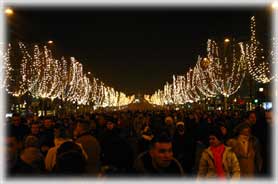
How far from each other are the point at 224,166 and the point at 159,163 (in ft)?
7.35

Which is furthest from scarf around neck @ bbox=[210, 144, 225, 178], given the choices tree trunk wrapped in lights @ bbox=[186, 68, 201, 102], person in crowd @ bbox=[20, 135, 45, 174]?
tree trunk wrapped in lights @ bbox=[186, 68, 201, 102]

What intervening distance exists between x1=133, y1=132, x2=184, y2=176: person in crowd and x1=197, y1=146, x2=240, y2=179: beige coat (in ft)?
6.62

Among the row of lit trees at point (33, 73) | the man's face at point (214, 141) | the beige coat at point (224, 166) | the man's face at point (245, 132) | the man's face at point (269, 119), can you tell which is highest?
the row of lit trees at point (33, 73)

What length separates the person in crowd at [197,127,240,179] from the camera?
8.73 m

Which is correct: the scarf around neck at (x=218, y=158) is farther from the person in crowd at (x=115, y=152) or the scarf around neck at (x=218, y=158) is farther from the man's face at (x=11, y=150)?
the man's face at (x=11, y=150)

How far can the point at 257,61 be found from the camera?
4753cm

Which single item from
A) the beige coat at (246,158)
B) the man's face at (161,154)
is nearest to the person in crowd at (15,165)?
the man's face at (161,154)

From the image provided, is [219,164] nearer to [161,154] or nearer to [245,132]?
[161,154]

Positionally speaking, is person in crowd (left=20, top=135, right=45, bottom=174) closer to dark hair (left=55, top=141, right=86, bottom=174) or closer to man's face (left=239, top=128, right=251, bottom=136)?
dark hair (left=55, top=141, right=86, bottom=174)

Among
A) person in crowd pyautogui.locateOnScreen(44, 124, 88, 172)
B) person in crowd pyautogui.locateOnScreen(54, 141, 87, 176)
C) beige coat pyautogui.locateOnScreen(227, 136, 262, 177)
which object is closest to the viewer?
person in crowd pyautogui.locateOnScreen(54, 141, 87, 176)

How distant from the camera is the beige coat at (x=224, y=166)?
28.7ft

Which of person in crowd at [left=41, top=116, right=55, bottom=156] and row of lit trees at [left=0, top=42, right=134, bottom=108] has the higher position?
row of lit trees at [left=0, top=42, right=134, bottom=108]

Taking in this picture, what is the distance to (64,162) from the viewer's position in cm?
733

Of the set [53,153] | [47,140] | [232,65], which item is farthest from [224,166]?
[232,65]
